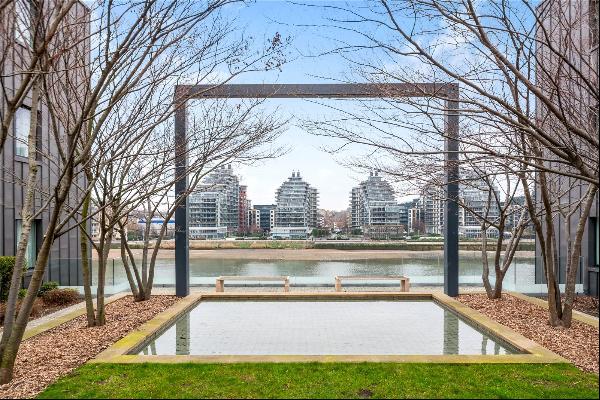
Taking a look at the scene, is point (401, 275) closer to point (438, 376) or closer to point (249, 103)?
point (249, 103)

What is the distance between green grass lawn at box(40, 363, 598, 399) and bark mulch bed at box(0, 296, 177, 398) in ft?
0.78

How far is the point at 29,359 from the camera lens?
16.9 ft

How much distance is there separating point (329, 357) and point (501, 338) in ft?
7.98

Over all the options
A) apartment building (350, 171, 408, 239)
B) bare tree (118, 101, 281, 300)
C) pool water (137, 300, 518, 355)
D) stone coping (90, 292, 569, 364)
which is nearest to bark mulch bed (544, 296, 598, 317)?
stone coping (90, 292, 569, 364)

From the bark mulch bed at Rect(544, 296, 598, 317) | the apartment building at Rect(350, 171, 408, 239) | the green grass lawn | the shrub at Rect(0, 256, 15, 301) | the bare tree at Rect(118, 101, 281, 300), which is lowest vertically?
the bark mulch bed at Rect(544, 296, 598, 317)

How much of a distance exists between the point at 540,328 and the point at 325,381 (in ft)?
12.4

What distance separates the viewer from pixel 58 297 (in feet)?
29.8

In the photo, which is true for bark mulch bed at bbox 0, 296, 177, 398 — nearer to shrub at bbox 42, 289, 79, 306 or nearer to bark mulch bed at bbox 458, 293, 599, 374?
shrub at bbox 42, 289, 79, 306

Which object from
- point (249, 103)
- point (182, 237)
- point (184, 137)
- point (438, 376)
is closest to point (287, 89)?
point (249, 103)

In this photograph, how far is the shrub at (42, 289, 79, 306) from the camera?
9.01 m

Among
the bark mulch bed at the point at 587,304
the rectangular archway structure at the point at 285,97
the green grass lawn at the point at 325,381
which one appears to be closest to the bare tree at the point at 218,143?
the rectangular archway structure at the point at 285,97

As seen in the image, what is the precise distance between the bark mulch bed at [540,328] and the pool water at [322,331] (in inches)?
18.8

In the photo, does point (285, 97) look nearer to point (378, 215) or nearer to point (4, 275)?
point (378, 215)

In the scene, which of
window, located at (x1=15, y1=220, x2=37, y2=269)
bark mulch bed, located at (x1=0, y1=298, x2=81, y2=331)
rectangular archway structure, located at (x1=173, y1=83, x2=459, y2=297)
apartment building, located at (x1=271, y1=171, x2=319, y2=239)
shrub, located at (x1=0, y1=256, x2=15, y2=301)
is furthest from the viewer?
apartment building, located at (x1=271, y1=171, x2=319, y2=239)
